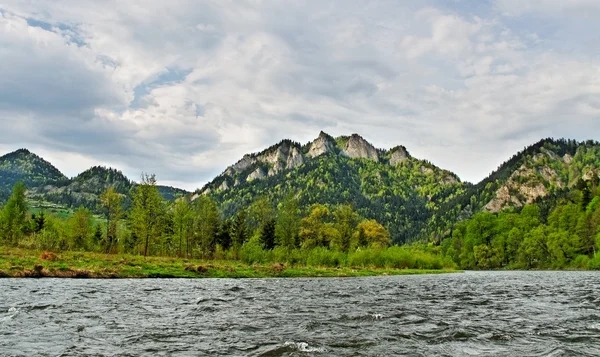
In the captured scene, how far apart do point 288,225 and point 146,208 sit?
35.5m

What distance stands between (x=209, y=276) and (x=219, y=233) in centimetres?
5657

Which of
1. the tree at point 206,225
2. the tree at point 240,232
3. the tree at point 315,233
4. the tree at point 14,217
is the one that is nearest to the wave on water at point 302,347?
the tree at point 206,225

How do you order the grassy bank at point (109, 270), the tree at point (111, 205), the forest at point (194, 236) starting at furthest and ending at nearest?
the tree at point (111, 205) < the forest at point (194, 236) < the grassy bank at point (109, 270)

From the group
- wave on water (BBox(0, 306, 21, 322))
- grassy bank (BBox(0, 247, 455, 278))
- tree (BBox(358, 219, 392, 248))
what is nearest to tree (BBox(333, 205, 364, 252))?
tree (BBox(358, 219, 392, 248))

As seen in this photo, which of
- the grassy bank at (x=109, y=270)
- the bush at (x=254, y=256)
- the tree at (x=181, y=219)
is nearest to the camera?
the grassy bank at (x=109, y=270)

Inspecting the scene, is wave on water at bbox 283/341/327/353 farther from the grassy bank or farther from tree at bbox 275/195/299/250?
tree at bbox 275/195/299/250

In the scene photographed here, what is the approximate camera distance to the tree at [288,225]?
103 meters

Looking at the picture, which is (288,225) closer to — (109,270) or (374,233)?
(374,233)

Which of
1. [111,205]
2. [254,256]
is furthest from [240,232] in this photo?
[111,205]

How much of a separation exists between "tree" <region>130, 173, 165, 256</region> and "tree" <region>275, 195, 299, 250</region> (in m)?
30.1

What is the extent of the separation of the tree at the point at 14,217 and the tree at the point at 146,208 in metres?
35.0

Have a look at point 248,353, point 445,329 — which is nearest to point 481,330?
point 445,329

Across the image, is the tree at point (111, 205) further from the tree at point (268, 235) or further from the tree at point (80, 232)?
the tree at point (268, 235)

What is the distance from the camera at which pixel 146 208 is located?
290 ft
